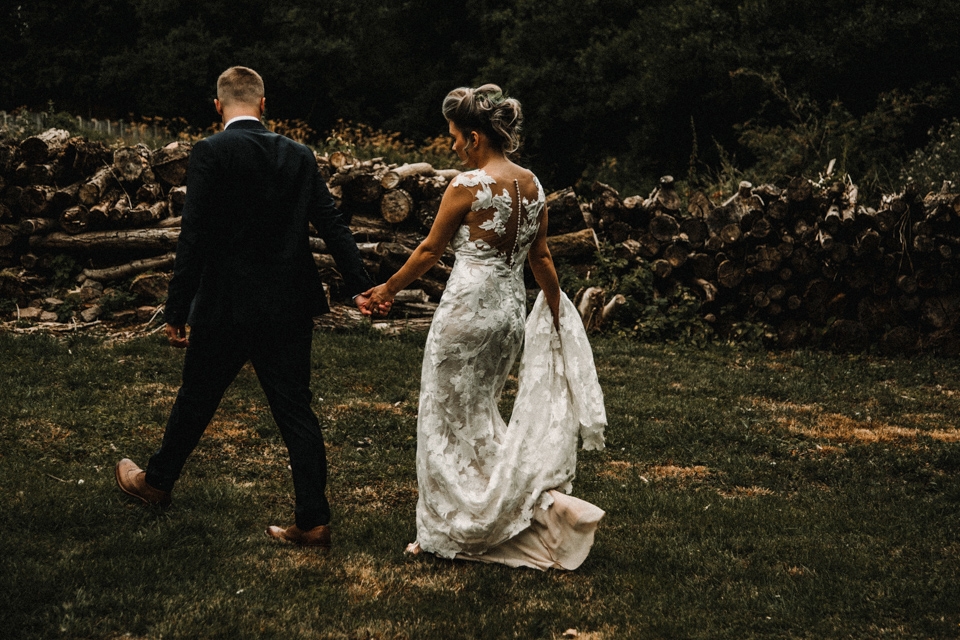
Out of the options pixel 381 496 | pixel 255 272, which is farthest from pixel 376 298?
pixel 381 496

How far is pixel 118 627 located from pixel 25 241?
7828 millimetres

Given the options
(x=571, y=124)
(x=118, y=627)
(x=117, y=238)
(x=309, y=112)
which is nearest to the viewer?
(x=118, y=627)

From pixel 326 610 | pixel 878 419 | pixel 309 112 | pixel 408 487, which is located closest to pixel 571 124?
pixel 309 112

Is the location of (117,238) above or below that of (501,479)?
above

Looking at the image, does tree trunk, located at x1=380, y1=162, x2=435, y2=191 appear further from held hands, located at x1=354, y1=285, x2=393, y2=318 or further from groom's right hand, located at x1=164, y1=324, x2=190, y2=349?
groom's right hand, located at x1=164, y1=324, x2=190, y2=349

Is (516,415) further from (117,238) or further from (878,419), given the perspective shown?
(117,238)

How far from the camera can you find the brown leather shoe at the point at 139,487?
4.55 m

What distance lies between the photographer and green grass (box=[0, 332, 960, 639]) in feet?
12.0

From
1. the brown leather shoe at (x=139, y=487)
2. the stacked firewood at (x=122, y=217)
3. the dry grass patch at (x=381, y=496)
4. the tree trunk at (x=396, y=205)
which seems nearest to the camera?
the brown leather shoe at (x=139, y=487)

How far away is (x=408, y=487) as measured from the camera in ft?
17.7

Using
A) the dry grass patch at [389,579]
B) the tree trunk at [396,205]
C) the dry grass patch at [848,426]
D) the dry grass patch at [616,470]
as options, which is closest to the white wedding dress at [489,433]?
the dry grass patch at [389,579]

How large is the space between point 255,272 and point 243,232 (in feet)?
0.59

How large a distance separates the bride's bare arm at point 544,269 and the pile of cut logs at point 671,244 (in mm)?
5699

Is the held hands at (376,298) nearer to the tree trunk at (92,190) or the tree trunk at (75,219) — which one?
the tree trunk at (75,219)
